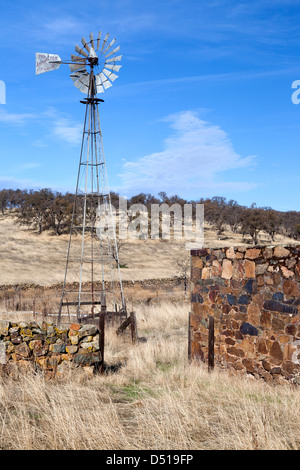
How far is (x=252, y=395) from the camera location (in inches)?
297

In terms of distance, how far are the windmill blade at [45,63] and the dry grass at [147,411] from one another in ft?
36.9

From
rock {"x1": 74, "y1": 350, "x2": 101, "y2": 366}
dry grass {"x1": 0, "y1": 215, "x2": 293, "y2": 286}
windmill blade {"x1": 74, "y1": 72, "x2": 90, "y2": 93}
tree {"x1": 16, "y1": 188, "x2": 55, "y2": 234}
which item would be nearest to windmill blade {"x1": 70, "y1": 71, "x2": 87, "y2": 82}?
windmill blade {"x1": 74, "y1": 72, "x2": 90, "y2": 93}

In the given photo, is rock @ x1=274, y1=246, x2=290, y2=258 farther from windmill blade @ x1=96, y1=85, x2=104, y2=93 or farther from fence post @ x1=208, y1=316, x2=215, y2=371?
windmill blade @ x1=96, y1=85, x2=104, y2=93

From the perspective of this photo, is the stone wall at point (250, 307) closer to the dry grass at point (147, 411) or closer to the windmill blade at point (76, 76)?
the dry grass at point (147, 411)

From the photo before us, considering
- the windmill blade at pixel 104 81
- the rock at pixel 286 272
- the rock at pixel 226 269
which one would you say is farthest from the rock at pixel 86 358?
the windmill blade at pixel 104 81

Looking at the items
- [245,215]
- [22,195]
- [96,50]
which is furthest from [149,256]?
[22,195]

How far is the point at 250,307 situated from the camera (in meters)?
9.05

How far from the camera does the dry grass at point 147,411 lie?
5.40m

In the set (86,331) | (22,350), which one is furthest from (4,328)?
(86,331)

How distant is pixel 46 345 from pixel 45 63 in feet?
37.2

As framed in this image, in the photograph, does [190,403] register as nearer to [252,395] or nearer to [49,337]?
[252,395]

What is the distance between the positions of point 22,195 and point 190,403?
78104mm
